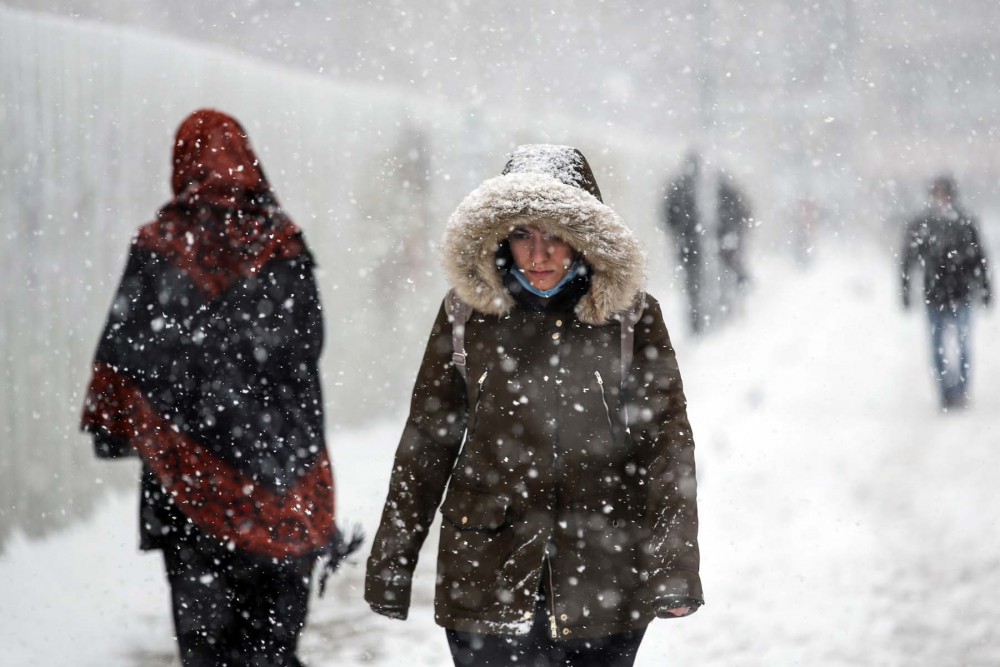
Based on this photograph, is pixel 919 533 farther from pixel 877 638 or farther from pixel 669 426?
pixel 669 426

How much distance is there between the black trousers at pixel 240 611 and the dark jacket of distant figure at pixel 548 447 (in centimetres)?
77

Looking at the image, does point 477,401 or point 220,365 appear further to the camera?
point 220,365

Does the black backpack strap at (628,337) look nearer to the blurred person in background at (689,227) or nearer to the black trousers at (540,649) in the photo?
the black trousers at (540,649)

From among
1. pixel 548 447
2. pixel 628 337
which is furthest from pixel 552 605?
pixel 628 337

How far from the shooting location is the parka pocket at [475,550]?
205 centimetres

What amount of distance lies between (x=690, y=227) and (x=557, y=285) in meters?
10.2

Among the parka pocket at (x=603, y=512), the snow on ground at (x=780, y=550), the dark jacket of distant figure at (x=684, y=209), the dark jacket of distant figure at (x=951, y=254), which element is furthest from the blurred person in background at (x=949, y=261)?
the parka pocket at (x=603, y=512)

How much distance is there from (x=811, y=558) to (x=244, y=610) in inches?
161

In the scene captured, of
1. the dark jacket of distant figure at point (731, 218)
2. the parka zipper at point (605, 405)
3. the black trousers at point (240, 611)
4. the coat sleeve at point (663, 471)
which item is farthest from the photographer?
the dark jacket of distant figure at point (731, 218)

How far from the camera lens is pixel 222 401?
2725mm

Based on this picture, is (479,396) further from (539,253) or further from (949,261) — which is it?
(949,261)

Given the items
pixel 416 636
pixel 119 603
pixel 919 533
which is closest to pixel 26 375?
pixel 119 603

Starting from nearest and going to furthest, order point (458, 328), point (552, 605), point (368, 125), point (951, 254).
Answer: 1. point (552, 605)
2. point (458, 328)
3. point (951, 254)
4. point (368, 125)

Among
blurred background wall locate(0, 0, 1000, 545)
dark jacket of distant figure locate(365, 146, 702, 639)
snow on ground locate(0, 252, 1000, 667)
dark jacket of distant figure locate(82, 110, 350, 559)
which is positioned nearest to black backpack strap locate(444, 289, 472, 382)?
dark jacket of distant figure locate(365, 146, 702, 639)
